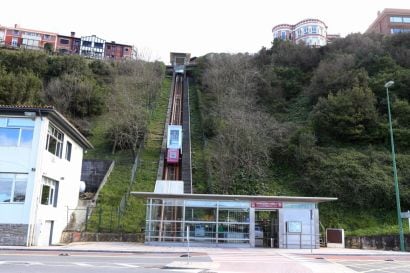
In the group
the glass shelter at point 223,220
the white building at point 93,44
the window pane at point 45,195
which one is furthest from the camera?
the white building at point 93,44

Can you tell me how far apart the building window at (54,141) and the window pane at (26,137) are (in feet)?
3.51

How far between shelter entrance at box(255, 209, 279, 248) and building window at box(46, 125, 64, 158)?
1358 centimetres

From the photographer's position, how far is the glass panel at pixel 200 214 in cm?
2603

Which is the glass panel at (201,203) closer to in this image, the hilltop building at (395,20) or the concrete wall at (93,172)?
the concrete wall at (93,172)

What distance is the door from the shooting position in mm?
23250

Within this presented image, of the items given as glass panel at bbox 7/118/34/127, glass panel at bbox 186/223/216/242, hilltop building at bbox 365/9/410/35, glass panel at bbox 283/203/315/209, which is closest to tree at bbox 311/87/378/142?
glass panel at bbox 283/203/315/209

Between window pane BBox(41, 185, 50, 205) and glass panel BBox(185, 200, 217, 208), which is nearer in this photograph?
window pane BBox(41, 185, 50, 205)

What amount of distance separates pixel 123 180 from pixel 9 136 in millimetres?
14632

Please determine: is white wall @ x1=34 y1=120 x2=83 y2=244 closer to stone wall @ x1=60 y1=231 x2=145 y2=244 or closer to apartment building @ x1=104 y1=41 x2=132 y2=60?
stone wall @ x1=60 y1=231 x2=145 y2=244

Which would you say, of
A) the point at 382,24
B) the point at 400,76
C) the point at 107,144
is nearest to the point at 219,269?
the point at 107,144

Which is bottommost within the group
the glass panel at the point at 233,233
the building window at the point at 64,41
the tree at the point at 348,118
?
the glass panel at the point at 233,233

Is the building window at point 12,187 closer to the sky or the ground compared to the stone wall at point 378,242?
closer to the sky

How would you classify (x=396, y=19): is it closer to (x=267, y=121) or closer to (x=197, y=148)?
(x=267, y=121)

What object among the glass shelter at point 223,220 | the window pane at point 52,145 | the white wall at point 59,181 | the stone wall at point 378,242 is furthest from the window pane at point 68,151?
the stone wall at point 378,242
